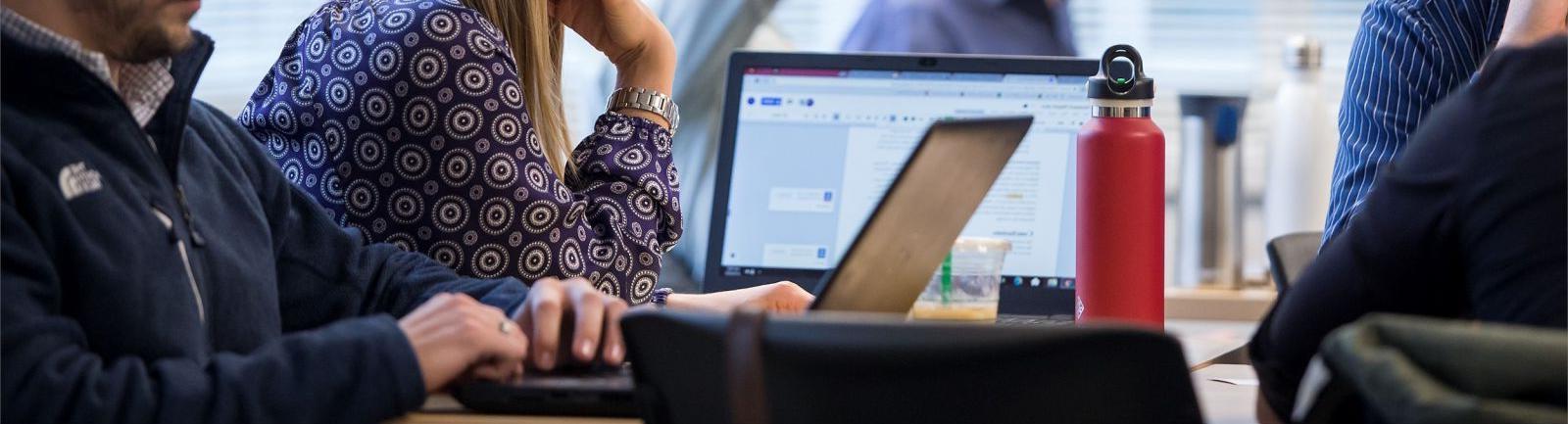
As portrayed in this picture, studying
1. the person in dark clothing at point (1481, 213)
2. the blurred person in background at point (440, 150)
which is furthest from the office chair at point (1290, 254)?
the person in dark clothing at point (1481, 213)

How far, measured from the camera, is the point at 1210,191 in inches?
99.5

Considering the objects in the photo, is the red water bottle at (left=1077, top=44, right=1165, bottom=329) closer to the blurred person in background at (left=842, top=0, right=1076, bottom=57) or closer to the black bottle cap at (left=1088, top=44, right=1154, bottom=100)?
the black bottle cap at (left=1088, top=44, right=1154, bottom=100)

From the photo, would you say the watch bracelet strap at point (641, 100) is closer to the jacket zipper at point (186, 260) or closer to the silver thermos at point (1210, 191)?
the jacket zipper at point (186, 260)

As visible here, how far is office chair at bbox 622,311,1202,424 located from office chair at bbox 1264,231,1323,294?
3.05 feet

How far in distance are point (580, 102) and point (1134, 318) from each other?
6.50ft

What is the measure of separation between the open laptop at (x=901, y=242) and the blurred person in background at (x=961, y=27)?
1.64 meters

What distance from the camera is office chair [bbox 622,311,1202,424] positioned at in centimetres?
77

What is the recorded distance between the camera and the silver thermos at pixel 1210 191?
251 cm

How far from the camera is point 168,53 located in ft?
3.71

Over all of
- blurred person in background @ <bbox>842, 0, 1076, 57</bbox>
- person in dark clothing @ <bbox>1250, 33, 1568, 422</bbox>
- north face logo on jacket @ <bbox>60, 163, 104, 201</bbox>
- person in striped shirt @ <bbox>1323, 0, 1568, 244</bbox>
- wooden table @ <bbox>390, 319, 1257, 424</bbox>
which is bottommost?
wooden table @ <bbox>390, 319, 1257, 424</bbox>

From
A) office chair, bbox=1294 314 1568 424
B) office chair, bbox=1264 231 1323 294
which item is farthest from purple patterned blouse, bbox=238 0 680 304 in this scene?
office chair, bbox=1294 314 1568 424

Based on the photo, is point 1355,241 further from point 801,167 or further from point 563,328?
point 801,167

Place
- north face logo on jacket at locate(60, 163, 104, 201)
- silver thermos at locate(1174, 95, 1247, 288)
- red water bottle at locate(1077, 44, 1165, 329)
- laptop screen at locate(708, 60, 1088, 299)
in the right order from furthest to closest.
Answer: silver thermos at locate(1174, 95, 1247, 288) < laptop screen at locate(708, 60, 1088, 299) < red water bottle at locate(1077, 44, 1165, 329) < north face logo on jacket at locate(60, 163, 104, 201)

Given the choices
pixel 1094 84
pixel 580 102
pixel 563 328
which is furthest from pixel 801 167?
pixel 580 102
